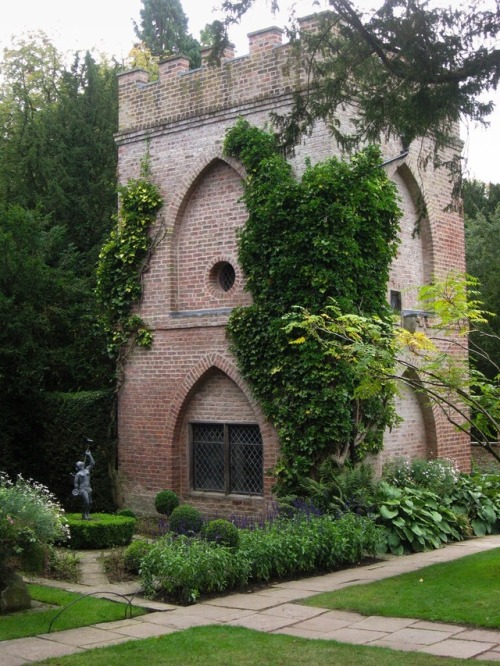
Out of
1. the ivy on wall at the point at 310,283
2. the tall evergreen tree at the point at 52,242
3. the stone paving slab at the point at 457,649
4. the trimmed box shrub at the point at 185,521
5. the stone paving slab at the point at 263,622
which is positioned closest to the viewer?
the stone paving slab at the point at 457,649

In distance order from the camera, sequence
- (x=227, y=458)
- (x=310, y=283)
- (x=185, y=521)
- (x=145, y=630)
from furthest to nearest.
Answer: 1. (x=227, y=458)
2. (x=310, y=283)
3. (x=185, y=521)
4. (x=145, y=630)

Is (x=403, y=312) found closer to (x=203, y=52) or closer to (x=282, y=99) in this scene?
(x=282, y=99)

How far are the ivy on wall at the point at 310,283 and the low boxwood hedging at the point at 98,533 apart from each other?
2662 mm

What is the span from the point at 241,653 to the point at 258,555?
332cm

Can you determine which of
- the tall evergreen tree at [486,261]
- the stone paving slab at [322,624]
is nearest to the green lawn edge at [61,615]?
the stone paving slab at [322,624]

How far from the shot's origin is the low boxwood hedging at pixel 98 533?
1382 cm

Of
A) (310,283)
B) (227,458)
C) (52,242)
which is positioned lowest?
(227,458)

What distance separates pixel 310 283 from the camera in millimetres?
14492

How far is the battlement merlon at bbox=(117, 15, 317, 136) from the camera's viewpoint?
1549 cm

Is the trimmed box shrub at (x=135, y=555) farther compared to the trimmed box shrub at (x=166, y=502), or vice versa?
the trimmed box shrub at (x=166, y=502)

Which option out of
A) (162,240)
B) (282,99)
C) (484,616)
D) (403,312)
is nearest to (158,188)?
(162,240)

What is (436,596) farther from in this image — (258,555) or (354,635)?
(258,555)

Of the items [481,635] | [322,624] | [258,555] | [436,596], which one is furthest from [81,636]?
[436,596]

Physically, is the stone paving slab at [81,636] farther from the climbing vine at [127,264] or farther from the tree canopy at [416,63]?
the climbing vine at [127,264]
